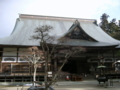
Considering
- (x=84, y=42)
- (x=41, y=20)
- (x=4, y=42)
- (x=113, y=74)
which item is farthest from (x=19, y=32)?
(x=113, y=74)

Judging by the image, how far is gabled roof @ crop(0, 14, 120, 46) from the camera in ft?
66.1

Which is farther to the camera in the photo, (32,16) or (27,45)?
(32,16)

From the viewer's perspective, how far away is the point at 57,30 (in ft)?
86.4

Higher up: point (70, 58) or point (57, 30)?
point (57, 30)

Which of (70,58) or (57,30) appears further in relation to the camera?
(57,30)

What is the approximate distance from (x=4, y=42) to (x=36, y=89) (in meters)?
12.2

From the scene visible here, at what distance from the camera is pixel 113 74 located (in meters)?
20.7

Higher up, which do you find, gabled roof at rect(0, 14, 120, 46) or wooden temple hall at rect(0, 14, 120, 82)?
gabled roof at rect(0, 14, 120, 46)

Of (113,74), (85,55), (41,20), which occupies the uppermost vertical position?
(41,20)

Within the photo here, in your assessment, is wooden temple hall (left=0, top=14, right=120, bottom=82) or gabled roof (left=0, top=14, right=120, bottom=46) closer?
wooden temple hall (left=0, top=14, right=120, bottom=82)

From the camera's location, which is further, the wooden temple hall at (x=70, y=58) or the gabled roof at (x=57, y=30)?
the gabled roof at (x=57, y=30)

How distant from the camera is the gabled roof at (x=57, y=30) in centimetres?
2016

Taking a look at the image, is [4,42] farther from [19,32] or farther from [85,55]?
[85,55]

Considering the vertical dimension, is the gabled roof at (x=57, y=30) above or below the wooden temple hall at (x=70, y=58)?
above
